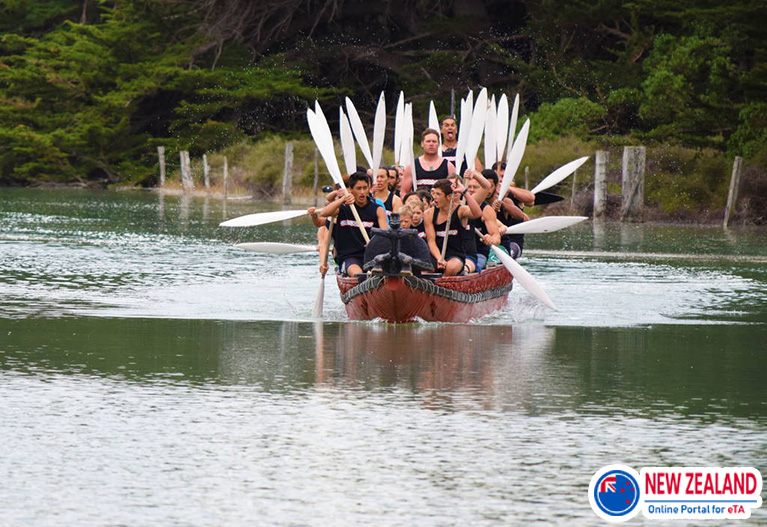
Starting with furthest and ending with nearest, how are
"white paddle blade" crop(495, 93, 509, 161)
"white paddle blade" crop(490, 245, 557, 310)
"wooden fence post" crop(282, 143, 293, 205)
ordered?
"wooden fence post" crop(282, 143, 293, 205)
"white paddle blade" crop(495, 93, 509, 161)
"white paddle blade" crop(490, 245, 557, 310)

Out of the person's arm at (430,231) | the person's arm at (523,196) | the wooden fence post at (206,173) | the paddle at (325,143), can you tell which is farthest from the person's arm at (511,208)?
the wooden fence post at (206,173)

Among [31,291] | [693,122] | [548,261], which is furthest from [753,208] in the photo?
[31,291]

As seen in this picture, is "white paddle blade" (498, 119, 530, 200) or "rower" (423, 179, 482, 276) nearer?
"rower" (423, 179, 482, 276)

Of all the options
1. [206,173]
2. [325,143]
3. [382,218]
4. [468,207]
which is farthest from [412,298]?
[206,173]

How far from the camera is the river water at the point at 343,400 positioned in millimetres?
7461

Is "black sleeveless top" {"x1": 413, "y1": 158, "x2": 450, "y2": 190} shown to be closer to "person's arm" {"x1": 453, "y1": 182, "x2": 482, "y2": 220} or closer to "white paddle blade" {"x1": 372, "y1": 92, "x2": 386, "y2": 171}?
"white paddle blade" {"x1": 372, "y1": 92, "x2": 386, "y2": 171}

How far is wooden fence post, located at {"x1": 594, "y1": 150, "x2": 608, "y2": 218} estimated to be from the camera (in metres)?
35.8

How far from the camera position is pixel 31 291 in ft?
57.5

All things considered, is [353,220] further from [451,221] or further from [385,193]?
[451,221]

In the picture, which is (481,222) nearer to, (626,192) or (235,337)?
(235,337)

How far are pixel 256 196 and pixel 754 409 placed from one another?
4029cm

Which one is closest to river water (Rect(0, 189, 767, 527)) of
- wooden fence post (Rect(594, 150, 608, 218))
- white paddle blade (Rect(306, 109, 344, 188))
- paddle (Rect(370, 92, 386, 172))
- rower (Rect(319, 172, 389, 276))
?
rower (Rect(319, 172, 389, 276))

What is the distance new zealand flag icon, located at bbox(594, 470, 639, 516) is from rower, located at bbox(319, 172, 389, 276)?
7562 millimetres

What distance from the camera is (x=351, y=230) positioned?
1580 centimetres
